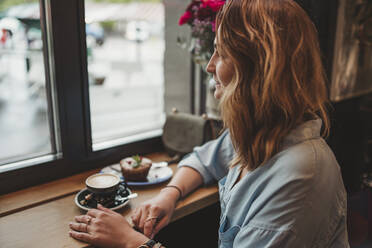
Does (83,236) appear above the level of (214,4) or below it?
below

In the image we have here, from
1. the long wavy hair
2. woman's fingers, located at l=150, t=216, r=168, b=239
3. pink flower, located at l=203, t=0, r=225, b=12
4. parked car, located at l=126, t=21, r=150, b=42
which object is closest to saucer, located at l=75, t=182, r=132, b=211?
woman's fingers, located at l=150, t=216, r=168, b=239

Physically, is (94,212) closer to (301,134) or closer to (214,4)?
(301,134)

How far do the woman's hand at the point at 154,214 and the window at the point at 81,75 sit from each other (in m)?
0.48

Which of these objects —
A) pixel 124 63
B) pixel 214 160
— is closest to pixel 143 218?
pixel 214 160

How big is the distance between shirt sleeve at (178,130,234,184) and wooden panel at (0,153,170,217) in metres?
0.45

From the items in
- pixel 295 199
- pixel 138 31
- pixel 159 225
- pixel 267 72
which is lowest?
pixel 159 225

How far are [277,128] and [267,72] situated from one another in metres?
0.15

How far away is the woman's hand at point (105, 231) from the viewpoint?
93cm

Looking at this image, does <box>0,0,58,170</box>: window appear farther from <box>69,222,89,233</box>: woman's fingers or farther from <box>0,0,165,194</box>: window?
<box>69,222,89,233</box>: woman's fingers

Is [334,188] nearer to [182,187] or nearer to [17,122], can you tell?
[182,187]

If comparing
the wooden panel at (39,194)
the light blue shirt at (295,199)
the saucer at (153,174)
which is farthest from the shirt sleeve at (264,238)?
the wooden panel at (39,194)

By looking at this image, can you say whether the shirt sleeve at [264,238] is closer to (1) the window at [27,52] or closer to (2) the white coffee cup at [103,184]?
(2) the white coffee cup at [103,184]

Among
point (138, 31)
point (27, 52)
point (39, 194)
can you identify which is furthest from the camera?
point (138, 31)

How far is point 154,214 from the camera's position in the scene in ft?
3.43
